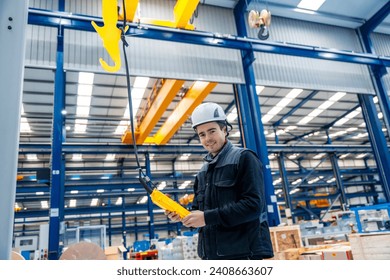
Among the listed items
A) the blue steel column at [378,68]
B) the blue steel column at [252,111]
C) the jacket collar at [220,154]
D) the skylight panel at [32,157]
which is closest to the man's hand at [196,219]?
the jacket collar at [220,154]

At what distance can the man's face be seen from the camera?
1.62 m

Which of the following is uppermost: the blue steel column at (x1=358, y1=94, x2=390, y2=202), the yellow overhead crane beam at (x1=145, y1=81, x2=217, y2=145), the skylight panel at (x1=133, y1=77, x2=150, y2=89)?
the skylight panel at (x1=133, y1=77, x2=150, y2=89)

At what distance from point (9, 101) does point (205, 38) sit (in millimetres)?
6371

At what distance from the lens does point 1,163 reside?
0.90 metres

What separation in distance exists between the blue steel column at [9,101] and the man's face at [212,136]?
0.88m

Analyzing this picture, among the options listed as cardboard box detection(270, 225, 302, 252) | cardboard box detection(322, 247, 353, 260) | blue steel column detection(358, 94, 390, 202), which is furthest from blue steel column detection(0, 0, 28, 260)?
blue steel column detection(358, 94, 390, 202)

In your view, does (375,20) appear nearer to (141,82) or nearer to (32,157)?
(141,82)

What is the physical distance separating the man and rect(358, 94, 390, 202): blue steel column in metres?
8.77

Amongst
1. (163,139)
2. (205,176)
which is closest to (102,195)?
(163,139)

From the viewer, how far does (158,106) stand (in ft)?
26.7

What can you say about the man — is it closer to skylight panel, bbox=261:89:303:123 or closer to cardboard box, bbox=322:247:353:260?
cardboard box, bbox=322:247:353:260

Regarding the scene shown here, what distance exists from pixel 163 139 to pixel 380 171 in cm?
662

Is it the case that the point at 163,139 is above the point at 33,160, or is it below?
below
